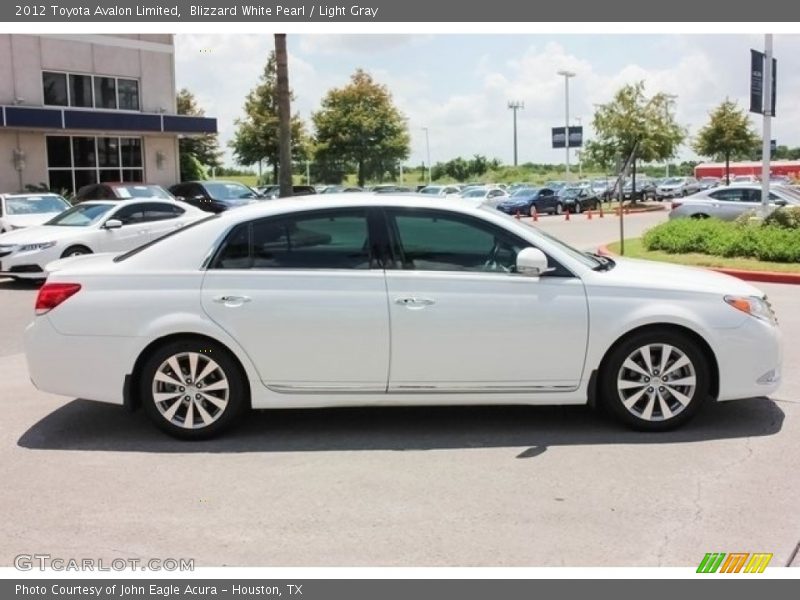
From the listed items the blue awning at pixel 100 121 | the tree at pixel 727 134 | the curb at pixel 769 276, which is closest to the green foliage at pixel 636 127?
the tree at pixel 727 134

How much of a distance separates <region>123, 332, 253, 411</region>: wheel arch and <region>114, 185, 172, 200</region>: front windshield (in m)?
16.5

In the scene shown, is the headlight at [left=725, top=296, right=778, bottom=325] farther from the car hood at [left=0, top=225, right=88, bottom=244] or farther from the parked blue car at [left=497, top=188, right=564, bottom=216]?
the parked blue car at [left=497, top=188, right=564, bottom=216]

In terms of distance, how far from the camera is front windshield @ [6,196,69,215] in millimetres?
17875

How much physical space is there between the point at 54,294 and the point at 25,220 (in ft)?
42.2

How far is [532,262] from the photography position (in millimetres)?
5461

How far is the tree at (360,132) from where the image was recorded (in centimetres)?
5572

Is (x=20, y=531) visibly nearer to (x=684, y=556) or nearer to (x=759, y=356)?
(x=684, y=556)

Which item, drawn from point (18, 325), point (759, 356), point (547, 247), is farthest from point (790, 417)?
point (18, 325)

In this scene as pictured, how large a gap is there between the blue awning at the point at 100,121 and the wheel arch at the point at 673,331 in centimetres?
2666

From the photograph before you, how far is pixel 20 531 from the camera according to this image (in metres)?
4.30

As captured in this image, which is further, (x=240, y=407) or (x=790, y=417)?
(x=790, y=417)

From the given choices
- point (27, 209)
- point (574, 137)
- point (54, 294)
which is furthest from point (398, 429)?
point (574, 137)

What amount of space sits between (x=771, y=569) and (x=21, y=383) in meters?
6.12

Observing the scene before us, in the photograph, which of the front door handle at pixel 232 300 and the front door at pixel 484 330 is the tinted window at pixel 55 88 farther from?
the front door at pixel 484 330
